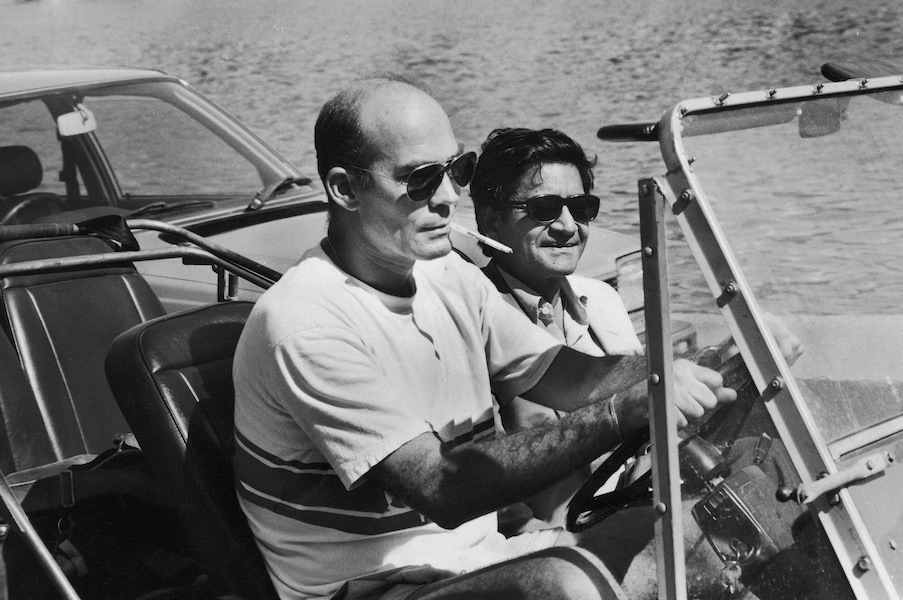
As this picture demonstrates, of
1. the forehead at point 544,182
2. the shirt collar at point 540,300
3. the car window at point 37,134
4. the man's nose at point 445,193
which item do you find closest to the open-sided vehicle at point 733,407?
the man's nose at point 445,193

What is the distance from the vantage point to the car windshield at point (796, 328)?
→ 1529mm

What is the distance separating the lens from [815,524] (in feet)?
5.00

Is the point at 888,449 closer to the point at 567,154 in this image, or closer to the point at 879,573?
the point at 879,573

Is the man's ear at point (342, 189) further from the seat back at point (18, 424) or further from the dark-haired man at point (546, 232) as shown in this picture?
the seat back at point (18, 424)

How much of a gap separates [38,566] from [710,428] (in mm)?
1442

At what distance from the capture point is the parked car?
4094mm

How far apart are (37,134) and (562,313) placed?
248 centimetres

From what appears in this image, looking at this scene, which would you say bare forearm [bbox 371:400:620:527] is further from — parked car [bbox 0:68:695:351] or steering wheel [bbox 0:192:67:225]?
steering wheel [bbox 0:192:67:225]

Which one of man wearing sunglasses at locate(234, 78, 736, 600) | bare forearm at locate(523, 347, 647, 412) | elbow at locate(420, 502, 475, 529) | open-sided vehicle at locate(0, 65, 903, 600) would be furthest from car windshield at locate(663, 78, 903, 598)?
bare forearm at locate(523, 347, 647, 412)

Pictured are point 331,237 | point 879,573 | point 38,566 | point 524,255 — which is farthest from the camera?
point 524,255

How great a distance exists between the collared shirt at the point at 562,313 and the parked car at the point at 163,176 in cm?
100

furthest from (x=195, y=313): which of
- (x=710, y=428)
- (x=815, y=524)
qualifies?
(x=815, y=524)

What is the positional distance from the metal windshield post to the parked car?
2.31 metres

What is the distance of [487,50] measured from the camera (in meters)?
17.7
